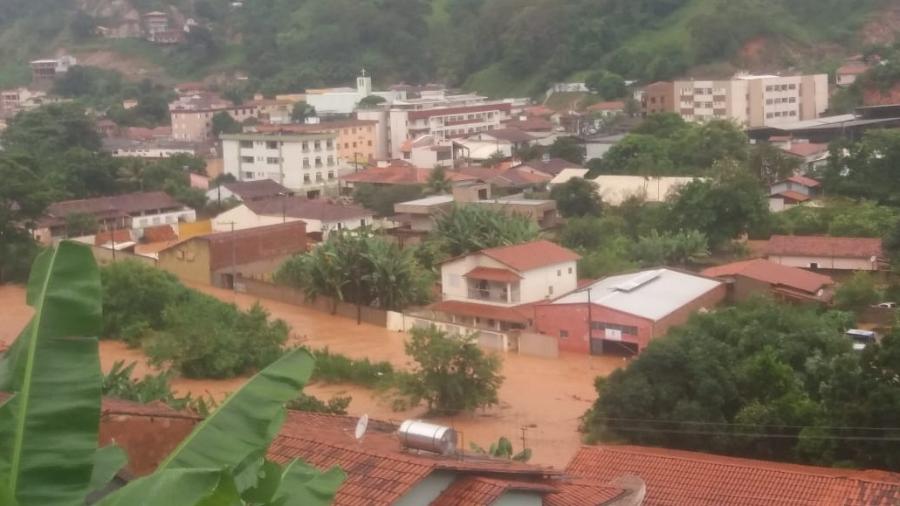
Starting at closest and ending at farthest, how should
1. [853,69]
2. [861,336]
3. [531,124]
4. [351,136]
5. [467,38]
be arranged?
[861,336]
[351,136]
[531,124]
[853,69]
[467,38]

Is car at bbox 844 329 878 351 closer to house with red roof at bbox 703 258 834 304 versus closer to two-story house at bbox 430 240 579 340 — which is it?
house with red roof at bbox 703 258 834 304

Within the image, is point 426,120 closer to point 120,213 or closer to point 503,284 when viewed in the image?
point 120,213

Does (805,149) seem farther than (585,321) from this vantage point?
Yes

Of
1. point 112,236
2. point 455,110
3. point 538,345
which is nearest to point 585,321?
point 538,345

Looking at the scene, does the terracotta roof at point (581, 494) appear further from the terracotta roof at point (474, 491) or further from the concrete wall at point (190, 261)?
the concrete wall at point (190, 261)

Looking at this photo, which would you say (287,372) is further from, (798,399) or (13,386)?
(798,399)

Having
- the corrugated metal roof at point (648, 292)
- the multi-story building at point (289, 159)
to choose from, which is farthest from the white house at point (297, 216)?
the corrugated metal roof at point (648, 292)
